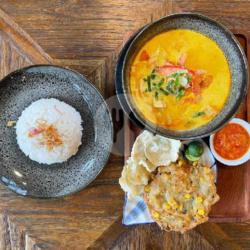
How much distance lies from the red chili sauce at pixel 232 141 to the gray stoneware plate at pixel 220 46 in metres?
0.12

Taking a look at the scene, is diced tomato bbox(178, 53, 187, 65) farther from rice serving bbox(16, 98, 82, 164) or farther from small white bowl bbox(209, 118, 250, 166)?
rice serving bbox(16, 98, 82, 164)

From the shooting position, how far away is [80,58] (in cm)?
203

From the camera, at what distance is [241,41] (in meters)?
1.99

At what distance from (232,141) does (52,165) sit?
0.63 meters

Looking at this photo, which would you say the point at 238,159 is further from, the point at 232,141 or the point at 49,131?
the point at 49,131

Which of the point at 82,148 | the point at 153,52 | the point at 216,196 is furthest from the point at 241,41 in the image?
the point at 82,148

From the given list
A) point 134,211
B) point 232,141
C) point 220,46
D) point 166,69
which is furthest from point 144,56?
point 134,211

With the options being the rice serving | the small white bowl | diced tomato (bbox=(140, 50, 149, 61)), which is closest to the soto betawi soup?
diced tomato (bbox=(140, 50, 149, 61))

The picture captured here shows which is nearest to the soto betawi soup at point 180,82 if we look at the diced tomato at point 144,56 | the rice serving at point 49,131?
the diced tomato at point 144,56

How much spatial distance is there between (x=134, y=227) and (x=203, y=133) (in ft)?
1.44

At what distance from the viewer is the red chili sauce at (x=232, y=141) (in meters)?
1.98

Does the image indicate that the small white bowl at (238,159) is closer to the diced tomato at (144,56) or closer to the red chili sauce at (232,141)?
the red chili sauce at (232,141)

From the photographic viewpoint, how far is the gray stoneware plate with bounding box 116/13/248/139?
185cm

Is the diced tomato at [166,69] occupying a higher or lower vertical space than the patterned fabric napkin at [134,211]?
higher
